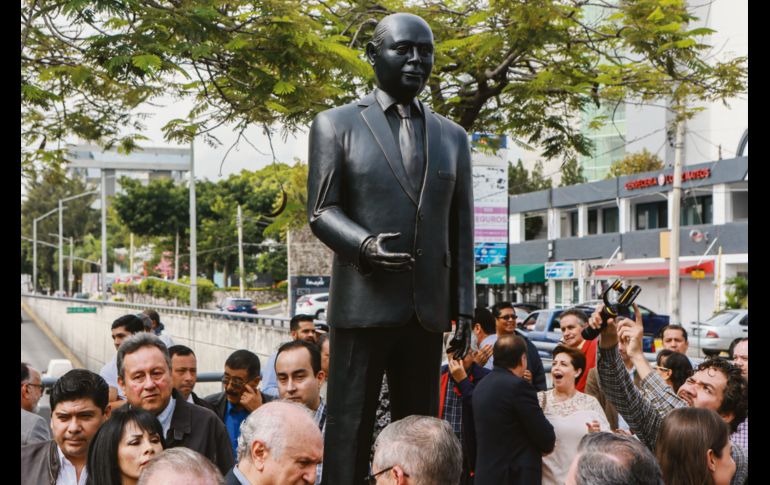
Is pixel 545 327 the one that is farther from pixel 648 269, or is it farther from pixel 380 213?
pixel 380 213

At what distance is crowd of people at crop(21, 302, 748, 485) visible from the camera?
3.66 metres

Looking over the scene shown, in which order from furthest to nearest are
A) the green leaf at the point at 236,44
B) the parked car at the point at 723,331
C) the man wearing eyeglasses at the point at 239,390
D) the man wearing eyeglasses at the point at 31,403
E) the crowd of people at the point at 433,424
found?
the parked car at the point at 723,331
the green leaf at the point at 236,44
the man wearing eyeglasses at the point at 239,390
the man wearing eyeglasses at the point at 31,403
the crowd of people at the point at 433,424

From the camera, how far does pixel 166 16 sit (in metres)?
8.21

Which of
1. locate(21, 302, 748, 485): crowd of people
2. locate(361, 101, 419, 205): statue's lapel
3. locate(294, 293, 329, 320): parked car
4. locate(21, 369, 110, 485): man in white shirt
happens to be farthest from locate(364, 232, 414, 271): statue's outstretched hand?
locate(294, 293, 329, 320): parked car

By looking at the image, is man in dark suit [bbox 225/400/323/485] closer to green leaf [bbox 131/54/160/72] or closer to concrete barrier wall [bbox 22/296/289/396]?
green leaf [bbox 131/54/160/72]

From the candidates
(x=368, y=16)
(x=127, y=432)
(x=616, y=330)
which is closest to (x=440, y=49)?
(x=368, y=16)

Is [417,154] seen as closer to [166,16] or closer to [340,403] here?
[340,403]

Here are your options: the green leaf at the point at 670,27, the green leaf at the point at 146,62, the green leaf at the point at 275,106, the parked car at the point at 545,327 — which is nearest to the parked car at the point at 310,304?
the parked car at the point at 545,327

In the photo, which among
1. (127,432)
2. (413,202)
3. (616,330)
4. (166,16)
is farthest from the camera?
(166,16)

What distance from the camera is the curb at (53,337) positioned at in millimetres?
43688

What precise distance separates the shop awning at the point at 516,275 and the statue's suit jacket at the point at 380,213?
146ft

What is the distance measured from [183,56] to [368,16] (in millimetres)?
3410

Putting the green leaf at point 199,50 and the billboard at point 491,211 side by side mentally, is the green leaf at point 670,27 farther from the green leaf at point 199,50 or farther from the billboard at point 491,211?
the green leaf at point 199,50

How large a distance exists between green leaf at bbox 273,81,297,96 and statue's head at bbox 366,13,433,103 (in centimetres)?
382
